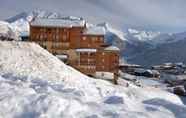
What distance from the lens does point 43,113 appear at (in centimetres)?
1845

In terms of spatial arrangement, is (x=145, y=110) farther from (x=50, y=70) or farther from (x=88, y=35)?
(x=88, y=35)

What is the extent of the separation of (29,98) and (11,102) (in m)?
1.27

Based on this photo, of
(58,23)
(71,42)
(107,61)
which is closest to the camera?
(71,42)

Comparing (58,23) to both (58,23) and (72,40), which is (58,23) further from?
(72,40)

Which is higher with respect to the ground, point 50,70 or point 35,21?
point 35,21

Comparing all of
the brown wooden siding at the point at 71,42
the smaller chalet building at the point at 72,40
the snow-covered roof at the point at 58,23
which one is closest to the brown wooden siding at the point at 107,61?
the smaller chalet building at the point at 72,40

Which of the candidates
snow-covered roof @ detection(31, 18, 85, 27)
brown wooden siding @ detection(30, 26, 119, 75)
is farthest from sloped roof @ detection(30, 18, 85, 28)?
brown wooden siding @ detection(30, 26, 119, 75)

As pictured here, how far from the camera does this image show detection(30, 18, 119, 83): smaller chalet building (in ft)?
277

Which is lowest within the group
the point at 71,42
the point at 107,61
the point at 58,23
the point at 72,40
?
the point at 107,61

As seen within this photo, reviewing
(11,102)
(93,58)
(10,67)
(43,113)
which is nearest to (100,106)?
(43,113)

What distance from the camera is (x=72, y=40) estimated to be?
86250 mm

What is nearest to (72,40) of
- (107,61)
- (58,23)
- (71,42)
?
(71,42)

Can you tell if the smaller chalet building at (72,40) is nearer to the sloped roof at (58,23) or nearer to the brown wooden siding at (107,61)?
the sloped roof at (58,23)

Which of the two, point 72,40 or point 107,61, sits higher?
point 72,40
